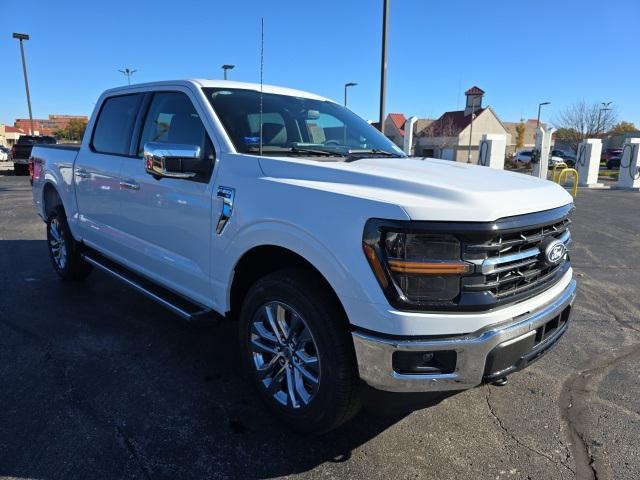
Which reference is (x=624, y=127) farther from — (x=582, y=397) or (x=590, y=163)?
(x=582, y=397)

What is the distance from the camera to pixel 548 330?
2539 millimetres

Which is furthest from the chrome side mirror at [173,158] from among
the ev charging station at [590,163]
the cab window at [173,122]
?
the ev charging station at [590,163]

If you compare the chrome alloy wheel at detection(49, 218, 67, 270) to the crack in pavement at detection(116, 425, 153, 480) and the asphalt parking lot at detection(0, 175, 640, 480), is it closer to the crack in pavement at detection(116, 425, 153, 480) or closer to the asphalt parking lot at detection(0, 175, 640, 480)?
the asphalt parking lot at detection(0, 175, 640, 480)

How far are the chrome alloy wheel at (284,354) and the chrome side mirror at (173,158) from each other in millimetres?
1004

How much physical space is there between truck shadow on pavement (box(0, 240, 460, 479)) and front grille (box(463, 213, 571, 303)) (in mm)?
630

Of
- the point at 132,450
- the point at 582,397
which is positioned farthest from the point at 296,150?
the point at 582,397

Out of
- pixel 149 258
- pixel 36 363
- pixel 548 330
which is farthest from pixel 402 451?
pixel 36 363

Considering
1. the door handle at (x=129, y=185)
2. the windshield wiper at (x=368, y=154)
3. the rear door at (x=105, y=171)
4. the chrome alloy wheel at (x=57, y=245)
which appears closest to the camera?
the windshield wiper at (x=368, y=154)

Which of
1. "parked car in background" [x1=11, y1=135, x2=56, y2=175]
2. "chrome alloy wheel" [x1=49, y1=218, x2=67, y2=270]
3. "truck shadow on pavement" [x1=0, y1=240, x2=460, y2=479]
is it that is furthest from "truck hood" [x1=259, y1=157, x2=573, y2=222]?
"parked car in background" [x1=11, y1=135, x2=56, y2=175]

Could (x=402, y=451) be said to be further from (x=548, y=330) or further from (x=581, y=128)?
(x=581, y=128)

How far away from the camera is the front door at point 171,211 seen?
10.3 feet

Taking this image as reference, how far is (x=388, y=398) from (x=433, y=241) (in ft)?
2.61

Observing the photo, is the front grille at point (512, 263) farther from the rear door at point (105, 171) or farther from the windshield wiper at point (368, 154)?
the rear door at point (105, 171)

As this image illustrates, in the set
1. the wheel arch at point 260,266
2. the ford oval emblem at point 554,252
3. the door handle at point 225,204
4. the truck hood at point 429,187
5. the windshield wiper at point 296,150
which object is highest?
the windshield wiper at point 296,150
